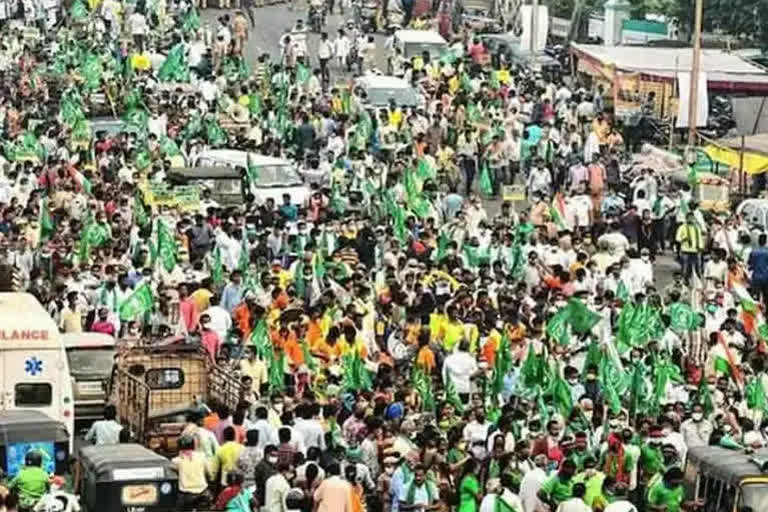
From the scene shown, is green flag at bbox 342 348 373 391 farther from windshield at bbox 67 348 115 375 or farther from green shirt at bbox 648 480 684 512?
green shirt at bbox 648 480 684 512

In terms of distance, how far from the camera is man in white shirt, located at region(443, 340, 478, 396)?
93.9 ft

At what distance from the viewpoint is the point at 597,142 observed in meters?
44.4

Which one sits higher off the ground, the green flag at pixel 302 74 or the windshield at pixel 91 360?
the windshield at pixel 91 360

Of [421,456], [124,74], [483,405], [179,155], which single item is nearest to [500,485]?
[421,456]

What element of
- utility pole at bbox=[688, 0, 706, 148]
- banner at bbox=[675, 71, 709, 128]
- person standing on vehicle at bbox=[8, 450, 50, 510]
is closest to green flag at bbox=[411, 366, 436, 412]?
person standing on vehicle at bbox=[8, 450, 50, 510]

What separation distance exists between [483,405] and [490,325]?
11.0ft

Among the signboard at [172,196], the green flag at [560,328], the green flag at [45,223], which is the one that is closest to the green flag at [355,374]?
the green flag at [560,328]

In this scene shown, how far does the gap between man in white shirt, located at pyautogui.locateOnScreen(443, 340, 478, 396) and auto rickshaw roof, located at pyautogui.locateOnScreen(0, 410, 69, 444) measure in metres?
5.01

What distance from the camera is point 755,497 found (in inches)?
906

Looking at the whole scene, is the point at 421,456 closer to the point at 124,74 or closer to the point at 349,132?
the point at 349,132

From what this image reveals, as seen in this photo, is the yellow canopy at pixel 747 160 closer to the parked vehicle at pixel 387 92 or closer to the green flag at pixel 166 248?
the parked vehicle at pixel 387 92

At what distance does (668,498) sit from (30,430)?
5.53m

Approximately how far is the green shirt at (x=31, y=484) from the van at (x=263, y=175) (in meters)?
16.8

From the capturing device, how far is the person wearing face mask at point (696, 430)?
86.0ft
